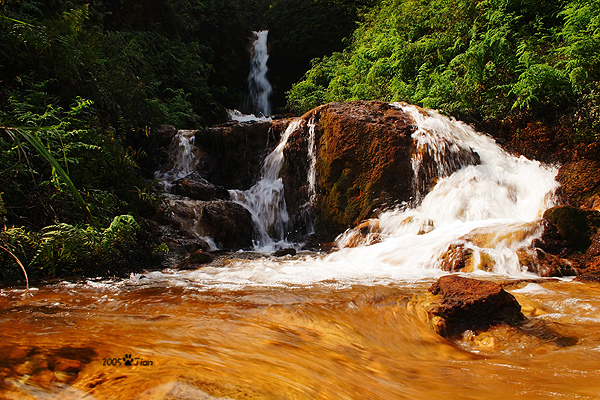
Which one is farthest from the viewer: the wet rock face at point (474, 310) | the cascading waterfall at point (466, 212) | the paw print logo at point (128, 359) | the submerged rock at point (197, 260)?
the submerged rock at point (197, 260)

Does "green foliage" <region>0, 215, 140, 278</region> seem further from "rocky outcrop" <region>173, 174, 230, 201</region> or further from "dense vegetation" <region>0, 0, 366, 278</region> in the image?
"rocky outcrop" <region>173, 174, 230, 201</region>

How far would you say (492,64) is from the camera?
9008 millimetres

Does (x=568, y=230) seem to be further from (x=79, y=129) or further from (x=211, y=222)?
(x=79, y=129)

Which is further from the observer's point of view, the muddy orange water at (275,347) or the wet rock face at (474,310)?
the wet rock face at (474,310)

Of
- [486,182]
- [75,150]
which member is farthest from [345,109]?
[75,150]

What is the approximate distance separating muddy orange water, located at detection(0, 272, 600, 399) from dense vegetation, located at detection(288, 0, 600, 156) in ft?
19.0

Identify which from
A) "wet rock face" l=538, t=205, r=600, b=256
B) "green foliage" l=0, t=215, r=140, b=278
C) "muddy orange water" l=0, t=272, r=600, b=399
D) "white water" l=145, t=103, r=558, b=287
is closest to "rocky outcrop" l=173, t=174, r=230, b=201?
"white water" l=145, t=103, r=558, b=287

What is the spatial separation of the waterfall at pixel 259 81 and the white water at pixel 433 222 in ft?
38.1

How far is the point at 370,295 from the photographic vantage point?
3863 mm

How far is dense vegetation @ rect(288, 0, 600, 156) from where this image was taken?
308 inches

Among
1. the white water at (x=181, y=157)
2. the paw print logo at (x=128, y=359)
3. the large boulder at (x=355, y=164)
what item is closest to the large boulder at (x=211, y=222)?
the large boulder at (x=355, y=164)

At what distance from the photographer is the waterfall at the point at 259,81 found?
826 inches

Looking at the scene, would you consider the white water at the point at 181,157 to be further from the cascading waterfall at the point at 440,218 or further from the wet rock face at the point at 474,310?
the wet rock face at the point at 474,310

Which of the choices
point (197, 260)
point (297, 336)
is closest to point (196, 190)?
point (197, 260)
